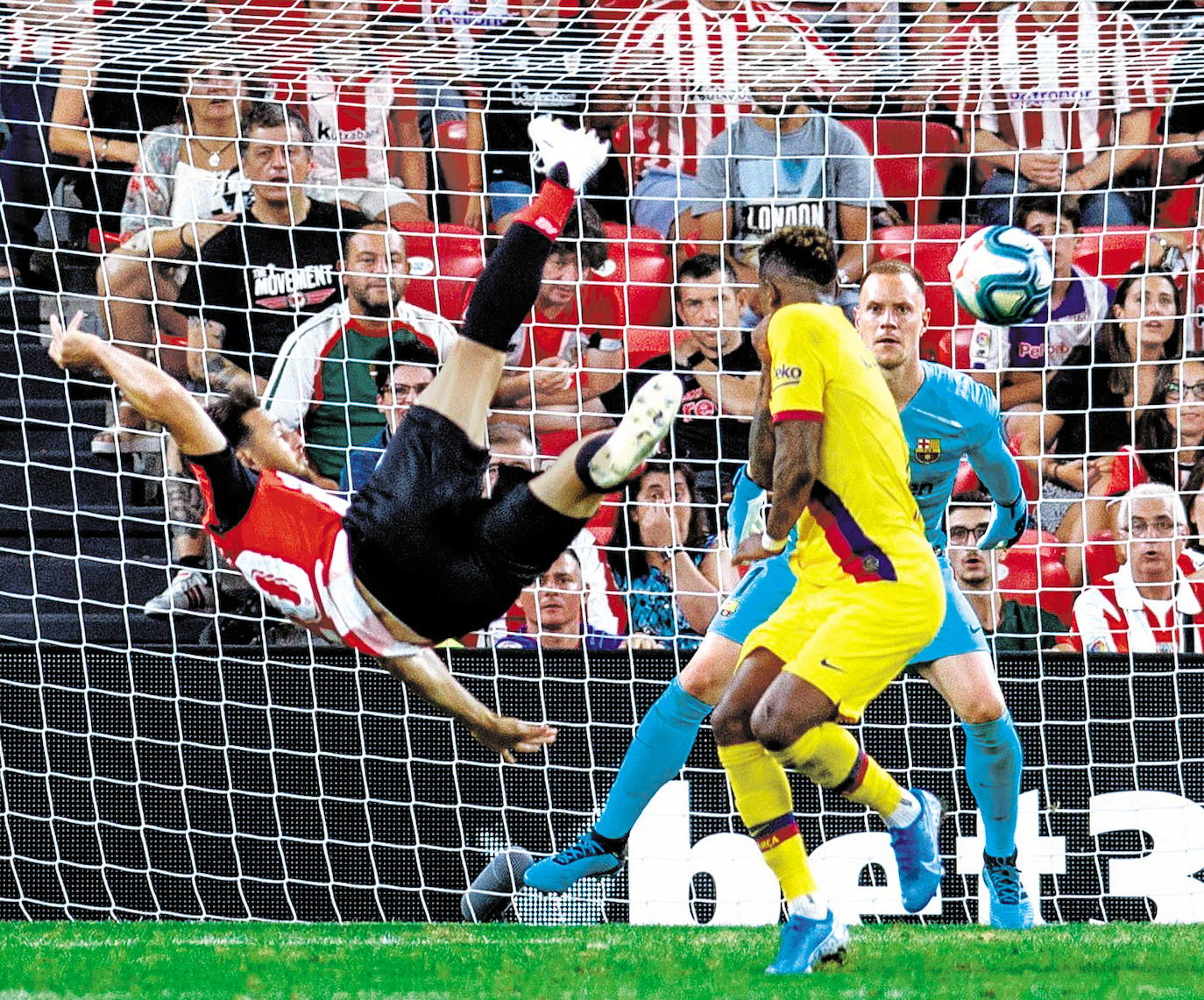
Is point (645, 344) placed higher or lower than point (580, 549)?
higher

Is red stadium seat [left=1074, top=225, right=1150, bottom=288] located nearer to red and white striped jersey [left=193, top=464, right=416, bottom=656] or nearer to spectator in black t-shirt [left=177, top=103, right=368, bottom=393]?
spectator in black t-shirt [left=177, top=103, right=368, bottom=393]

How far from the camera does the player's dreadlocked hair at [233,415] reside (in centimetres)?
572

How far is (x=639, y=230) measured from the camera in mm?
7766

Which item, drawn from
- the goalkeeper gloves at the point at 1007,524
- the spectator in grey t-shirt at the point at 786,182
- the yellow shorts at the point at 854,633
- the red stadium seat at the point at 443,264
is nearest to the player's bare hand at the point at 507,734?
the yellow shorts at the point at 854,633

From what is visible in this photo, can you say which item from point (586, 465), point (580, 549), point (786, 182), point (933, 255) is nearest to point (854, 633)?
point (586, 465)

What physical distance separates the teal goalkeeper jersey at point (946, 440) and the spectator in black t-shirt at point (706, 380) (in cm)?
161

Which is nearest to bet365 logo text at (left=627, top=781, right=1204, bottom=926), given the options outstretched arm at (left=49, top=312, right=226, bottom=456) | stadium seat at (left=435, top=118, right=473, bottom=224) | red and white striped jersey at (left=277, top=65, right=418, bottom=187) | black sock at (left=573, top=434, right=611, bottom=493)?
black sock at (left=573, top=434, right=611, bottom=493)

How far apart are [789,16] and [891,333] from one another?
2.41 m

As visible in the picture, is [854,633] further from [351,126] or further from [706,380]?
[351,126]

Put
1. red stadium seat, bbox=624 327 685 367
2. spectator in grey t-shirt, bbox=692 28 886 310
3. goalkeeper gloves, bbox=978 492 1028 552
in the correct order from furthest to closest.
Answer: spectator in grey t-shirt, bbox=692 28 886 310 < red stadium seat, bbox=624 327 685 367 < goalkeeper gloves, bbox=978 492 1028 552

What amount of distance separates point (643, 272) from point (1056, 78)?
190 cm

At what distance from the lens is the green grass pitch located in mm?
4262

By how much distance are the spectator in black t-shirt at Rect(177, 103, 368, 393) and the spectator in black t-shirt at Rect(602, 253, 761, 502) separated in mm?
1336

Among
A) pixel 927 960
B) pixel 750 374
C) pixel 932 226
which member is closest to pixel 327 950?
pixel 927 960
